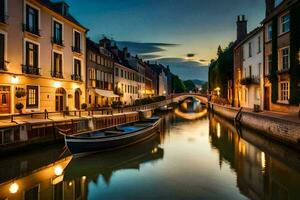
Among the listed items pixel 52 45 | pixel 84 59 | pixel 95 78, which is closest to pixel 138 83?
pixel 95 78

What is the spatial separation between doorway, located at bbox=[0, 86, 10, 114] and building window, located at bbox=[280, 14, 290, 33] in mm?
22414

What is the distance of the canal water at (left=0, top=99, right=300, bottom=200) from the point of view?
10008mm

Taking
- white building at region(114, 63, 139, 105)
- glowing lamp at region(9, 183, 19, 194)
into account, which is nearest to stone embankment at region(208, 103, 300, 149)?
glowing lamp at region(9, 183, 19, 194)

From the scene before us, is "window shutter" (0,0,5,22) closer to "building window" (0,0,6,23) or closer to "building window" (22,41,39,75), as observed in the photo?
"building window" (0,0,6,23)

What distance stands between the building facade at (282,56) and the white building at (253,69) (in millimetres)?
1975

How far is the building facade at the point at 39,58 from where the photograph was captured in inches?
732

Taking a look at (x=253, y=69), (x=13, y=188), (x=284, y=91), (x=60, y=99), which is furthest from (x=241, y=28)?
(x=13, y=188)

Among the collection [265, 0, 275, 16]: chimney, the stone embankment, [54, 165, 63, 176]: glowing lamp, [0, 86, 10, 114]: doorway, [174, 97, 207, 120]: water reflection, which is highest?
[265, 0, 275, 16]: chimney

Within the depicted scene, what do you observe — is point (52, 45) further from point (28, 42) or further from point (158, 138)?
point (158, 138)

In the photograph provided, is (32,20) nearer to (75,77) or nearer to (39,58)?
(39,58)

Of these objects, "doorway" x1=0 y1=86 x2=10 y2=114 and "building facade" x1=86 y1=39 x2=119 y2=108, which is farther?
"building facade" x1=86 y1=39 x2=119 y2=108

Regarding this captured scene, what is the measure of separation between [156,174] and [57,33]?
698 inches

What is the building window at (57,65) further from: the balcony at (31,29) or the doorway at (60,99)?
the balcony at (31,29)

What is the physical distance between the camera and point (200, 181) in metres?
11.5
